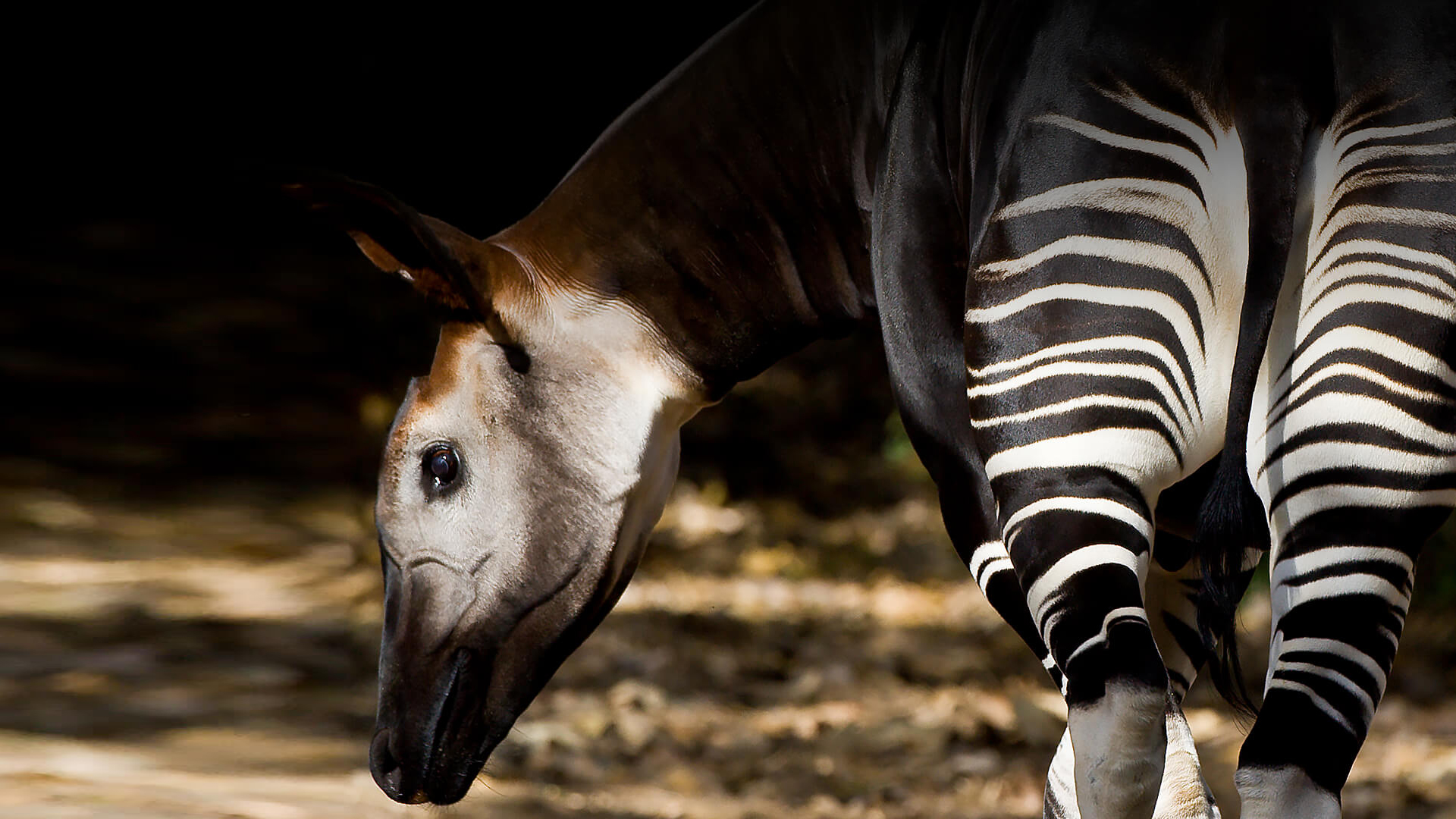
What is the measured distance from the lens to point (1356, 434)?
150 cm

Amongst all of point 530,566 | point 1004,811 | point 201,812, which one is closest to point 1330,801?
point 530,566

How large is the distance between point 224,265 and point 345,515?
4.78 metres

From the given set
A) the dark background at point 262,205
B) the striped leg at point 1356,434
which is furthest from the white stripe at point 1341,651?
the dark background at point 262,205

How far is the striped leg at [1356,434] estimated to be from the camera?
1496 millimetres

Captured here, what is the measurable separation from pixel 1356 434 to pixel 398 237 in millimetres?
1277

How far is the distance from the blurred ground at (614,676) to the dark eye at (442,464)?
1.22 m

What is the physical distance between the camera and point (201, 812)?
3.10m

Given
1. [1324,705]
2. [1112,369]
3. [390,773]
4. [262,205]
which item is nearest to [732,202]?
[1112,369]

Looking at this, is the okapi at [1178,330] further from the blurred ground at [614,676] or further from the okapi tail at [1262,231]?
the blurred ground at [614,676]

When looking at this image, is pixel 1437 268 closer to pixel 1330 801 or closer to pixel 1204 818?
pixel 1330 801

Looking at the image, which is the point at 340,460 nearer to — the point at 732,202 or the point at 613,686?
the point at 613,686

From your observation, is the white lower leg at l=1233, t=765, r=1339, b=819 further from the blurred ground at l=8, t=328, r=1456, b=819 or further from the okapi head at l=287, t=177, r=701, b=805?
the blurred ground at l=8, t=328, r=1456, b=819

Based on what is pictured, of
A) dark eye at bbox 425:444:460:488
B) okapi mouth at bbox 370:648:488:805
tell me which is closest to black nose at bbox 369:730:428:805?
okapi mouth at bbox 370:648:488:805

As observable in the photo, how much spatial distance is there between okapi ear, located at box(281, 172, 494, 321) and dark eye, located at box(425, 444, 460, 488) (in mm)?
210
